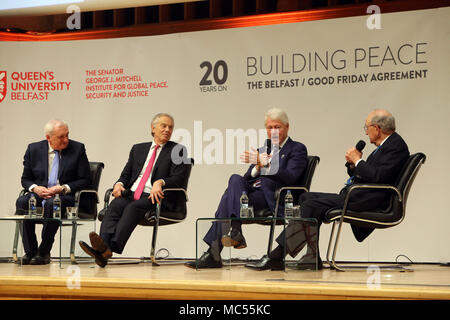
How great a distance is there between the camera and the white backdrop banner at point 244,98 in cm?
543

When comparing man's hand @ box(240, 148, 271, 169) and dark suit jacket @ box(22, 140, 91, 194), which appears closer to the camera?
man's hand @ box(240, 148, 271, 169)

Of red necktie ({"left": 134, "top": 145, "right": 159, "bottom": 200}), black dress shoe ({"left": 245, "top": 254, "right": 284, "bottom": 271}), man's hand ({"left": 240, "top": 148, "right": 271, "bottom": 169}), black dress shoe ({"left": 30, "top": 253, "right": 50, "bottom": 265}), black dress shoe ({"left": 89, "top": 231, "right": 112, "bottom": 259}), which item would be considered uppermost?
man's hand ({"left": 240, "top": 148, "right": 271, "bottom": 169})

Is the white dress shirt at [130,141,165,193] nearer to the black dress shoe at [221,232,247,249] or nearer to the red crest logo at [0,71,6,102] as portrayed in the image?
the black dress shoe at [221,232,247,249]

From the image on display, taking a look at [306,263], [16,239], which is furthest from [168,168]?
[306,263]

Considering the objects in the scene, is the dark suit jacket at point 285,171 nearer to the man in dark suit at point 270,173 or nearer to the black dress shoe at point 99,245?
the man in dark suit at point 270,173

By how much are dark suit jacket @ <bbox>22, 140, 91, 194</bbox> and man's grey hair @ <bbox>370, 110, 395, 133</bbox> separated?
2.31m

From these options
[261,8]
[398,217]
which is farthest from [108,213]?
[261,8]

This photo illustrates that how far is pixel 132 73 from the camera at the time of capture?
642 cm

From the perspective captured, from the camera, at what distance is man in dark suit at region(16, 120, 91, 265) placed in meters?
5.04

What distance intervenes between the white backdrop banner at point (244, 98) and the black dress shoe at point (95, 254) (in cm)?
80

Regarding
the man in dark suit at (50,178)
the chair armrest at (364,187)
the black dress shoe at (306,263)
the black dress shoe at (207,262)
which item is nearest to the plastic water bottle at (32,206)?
the man in dark suit at (50,178)

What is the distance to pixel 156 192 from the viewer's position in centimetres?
475

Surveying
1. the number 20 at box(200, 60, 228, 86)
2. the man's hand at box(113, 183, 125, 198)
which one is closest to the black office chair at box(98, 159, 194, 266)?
the man's hand at box(113, 183, 125, 198)
